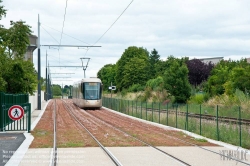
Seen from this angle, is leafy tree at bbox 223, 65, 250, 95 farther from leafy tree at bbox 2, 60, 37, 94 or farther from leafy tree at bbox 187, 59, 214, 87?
leafy tree at bbox 187, 59, 214, 87

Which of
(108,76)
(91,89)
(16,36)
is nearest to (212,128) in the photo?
(16,36)

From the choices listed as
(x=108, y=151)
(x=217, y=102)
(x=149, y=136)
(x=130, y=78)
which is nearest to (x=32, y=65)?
(x=217, y=102)

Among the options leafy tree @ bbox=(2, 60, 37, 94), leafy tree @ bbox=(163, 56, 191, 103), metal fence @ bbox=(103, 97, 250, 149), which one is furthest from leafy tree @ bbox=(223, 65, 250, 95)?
leafy tree @ bbox=(2, 60, 37, 94)

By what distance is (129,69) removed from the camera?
99.6m

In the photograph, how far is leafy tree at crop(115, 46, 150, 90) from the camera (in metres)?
99.4

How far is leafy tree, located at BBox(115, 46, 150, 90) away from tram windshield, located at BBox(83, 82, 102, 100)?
50.1 metres

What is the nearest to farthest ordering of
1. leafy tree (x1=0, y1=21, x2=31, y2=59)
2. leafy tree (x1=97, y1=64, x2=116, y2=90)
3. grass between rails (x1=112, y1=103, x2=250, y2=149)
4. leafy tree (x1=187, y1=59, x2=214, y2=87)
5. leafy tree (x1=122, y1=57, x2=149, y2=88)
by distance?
grass between rails (x1=112, y1=103, x2=250, y2=149), leafy tree (x1=0, y1=21, x2=31, y2=59), leafy tree (x1=187, y1=59, x2=214, y2=87), leafy tree (x1=122, y1=57, x2=149, y2=88), leafy tree (x1=97, y1=64, x2=116, y2=90)

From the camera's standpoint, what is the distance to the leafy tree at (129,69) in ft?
326

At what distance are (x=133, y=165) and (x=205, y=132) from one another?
10.4m

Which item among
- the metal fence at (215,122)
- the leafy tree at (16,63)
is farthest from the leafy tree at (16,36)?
the metal fence at (215,122)

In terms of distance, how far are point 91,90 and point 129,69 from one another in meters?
51.0

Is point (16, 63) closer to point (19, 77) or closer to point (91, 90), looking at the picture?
point (19, 77)

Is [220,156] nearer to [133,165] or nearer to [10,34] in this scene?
[133,165]

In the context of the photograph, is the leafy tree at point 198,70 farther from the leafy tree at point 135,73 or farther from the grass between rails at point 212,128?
the grass between rails at point 212,128
